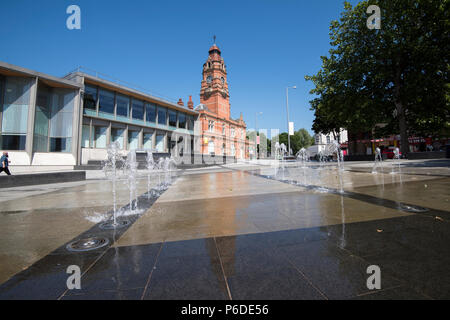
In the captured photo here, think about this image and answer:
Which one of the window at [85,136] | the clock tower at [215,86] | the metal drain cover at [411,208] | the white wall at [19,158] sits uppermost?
the clock tower at [215,86]

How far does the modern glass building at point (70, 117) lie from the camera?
57.0ft

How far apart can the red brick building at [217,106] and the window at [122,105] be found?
2196 centimetres

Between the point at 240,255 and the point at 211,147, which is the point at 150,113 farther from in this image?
the point at 240,255

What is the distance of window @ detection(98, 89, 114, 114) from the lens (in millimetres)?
24573

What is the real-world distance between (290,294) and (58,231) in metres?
3.81

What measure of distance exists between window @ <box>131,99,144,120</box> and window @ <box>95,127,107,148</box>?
4.91 meters

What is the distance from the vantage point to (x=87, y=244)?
2.76 m

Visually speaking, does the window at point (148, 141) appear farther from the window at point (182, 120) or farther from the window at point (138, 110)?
the window at point (182, 120)

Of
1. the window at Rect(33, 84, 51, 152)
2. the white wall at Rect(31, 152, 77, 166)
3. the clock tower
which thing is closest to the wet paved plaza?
the white wall at Rect(31, 152, 77, 166)

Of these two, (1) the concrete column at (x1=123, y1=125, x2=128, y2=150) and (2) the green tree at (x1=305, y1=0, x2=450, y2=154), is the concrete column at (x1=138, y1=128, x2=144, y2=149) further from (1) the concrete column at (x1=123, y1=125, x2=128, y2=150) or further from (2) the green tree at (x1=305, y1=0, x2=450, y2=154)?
(2) the green tree at (x1=305, y1=0, x2=450, y2=154)

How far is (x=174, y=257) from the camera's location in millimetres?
2236

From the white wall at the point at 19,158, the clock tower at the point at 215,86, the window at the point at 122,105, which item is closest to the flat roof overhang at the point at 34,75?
the window at the point at 122,105
